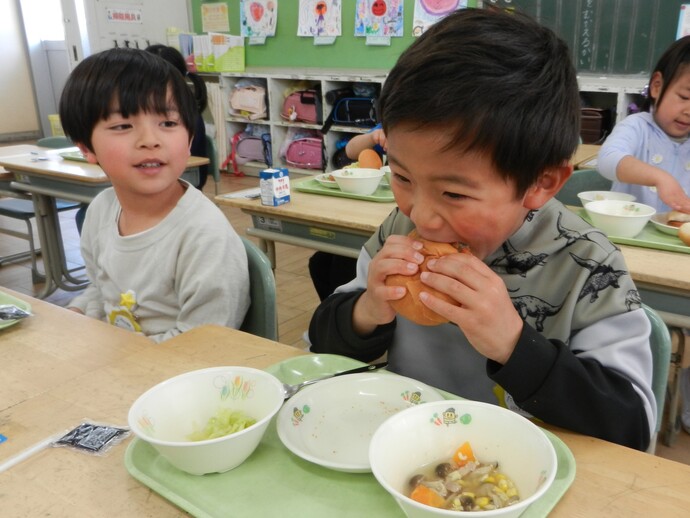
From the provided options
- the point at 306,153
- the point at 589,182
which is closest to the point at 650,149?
the point at 589,182

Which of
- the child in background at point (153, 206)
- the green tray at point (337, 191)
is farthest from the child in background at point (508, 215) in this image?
the green tray at point (337, 191)

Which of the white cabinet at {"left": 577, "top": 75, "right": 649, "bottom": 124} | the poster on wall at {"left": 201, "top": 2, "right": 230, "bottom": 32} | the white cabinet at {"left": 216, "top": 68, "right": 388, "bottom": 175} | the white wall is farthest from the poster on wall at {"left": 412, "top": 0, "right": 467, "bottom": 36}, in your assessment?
the white wall

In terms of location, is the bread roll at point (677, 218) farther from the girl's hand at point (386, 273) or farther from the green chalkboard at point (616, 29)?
the green chalkboard at point (616, 29)

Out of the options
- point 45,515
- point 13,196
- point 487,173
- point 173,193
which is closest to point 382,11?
point 13,196

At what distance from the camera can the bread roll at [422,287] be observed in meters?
0.81

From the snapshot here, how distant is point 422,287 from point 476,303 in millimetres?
92

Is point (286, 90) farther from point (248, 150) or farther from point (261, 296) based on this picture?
point (261, 296)

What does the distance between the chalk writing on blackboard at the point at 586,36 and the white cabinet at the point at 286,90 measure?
1737 millimetres

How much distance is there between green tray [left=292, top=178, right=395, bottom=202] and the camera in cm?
224

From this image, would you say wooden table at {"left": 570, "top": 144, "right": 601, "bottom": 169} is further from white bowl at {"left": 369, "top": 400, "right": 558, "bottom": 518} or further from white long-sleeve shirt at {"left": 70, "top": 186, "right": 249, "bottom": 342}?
white bowl at {"left": 369, "top": 400, "right": 558, "bottom": 518}

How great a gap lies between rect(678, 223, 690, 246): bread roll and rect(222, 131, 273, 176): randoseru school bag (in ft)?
17.2

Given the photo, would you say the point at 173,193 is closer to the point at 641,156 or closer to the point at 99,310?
the point at 99,310

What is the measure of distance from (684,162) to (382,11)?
3.78 meters

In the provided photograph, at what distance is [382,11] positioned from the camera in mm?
5441
